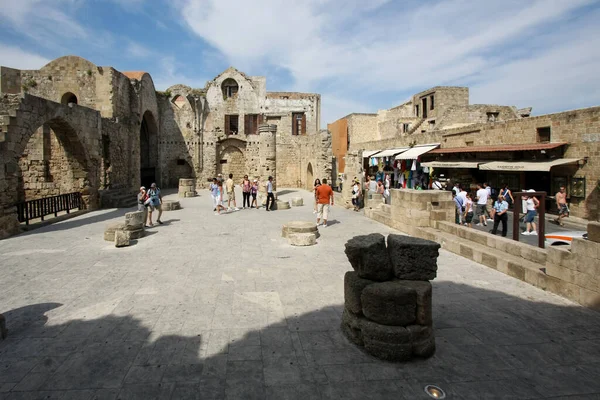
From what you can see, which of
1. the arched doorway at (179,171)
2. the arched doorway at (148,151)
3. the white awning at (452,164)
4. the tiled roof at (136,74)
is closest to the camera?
the white awning at (452,164)

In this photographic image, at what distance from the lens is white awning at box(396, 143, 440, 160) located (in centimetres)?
1903

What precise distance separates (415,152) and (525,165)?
20.9ft

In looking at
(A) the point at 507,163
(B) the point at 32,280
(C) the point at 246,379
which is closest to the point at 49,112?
(B) the point at 32,280

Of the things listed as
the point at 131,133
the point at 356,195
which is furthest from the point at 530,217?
the point at 131,133

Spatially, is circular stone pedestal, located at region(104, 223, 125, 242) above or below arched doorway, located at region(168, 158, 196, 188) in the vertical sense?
below

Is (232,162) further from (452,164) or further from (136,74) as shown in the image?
(452,164)

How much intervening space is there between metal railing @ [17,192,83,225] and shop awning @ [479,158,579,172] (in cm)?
1734

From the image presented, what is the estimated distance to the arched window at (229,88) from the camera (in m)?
29.6

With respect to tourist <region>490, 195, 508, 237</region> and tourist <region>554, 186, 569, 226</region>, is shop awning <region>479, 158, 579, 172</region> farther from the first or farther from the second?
tourist <region>490, 195, 508, 237</region>

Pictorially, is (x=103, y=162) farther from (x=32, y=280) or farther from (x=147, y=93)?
(x=32, y=280)

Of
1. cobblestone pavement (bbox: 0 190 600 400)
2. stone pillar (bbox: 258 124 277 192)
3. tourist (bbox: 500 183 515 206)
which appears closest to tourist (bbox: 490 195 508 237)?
tourist (bbox: 500 183 515 206)

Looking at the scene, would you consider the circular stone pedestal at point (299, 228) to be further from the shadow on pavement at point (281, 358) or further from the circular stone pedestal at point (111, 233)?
the circular stone pedestal at point (111, 233)

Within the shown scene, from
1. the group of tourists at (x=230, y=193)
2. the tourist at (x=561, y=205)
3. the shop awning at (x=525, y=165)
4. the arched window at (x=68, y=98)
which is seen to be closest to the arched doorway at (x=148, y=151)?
the arched window at (x=68, y=98)

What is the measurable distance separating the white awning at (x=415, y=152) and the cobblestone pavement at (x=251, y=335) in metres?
12.5
